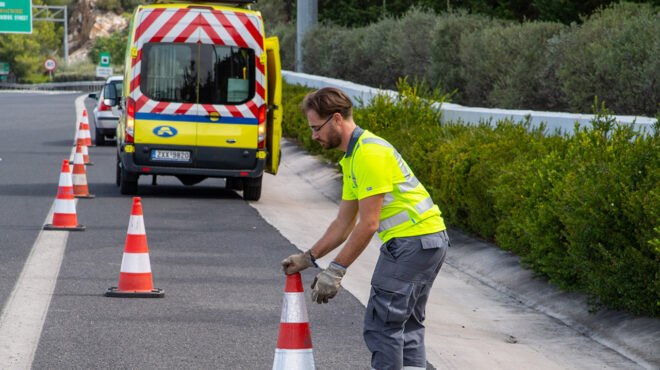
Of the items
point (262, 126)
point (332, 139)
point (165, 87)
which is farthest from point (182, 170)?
point (332, 139)

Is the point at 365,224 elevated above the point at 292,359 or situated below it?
above

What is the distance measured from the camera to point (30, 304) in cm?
764

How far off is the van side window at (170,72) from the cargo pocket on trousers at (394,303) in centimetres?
1039

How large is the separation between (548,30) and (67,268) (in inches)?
455

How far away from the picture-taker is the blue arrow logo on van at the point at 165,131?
14797 millimetres

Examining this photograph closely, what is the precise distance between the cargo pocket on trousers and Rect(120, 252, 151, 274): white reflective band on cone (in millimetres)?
3633

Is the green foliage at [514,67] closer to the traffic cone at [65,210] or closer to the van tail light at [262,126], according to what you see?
the van tail light at [262,126]

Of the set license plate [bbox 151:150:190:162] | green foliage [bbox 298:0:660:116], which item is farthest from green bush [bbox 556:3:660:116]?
license plate [bbox 151:150:190:162]

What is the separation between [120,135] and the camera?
15492 millimetres

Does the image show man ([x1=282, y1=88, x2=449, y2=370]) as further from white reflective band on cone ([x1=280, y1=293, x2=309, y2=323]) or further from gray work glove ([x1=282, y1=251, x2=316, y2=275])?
white reflective band on cone ([x1=280, y1=293, x2=309, y2=323])

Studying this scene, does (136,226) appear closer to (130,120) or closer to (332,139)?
(332,139)

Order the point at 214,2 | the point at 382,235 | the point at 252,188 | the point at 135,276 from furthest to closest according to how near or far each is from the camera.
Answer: the point at 214,2 → the point at 252,188 → the point at 135,276 → the point at 382,235

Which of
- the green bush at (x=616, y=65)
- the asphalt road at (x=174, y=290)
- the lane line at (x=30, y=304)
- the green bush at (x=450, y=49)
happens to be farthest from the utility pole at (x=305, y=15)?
the lane line at (x=30, y=304)

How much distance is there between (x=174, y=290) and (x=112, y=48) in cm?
10629
